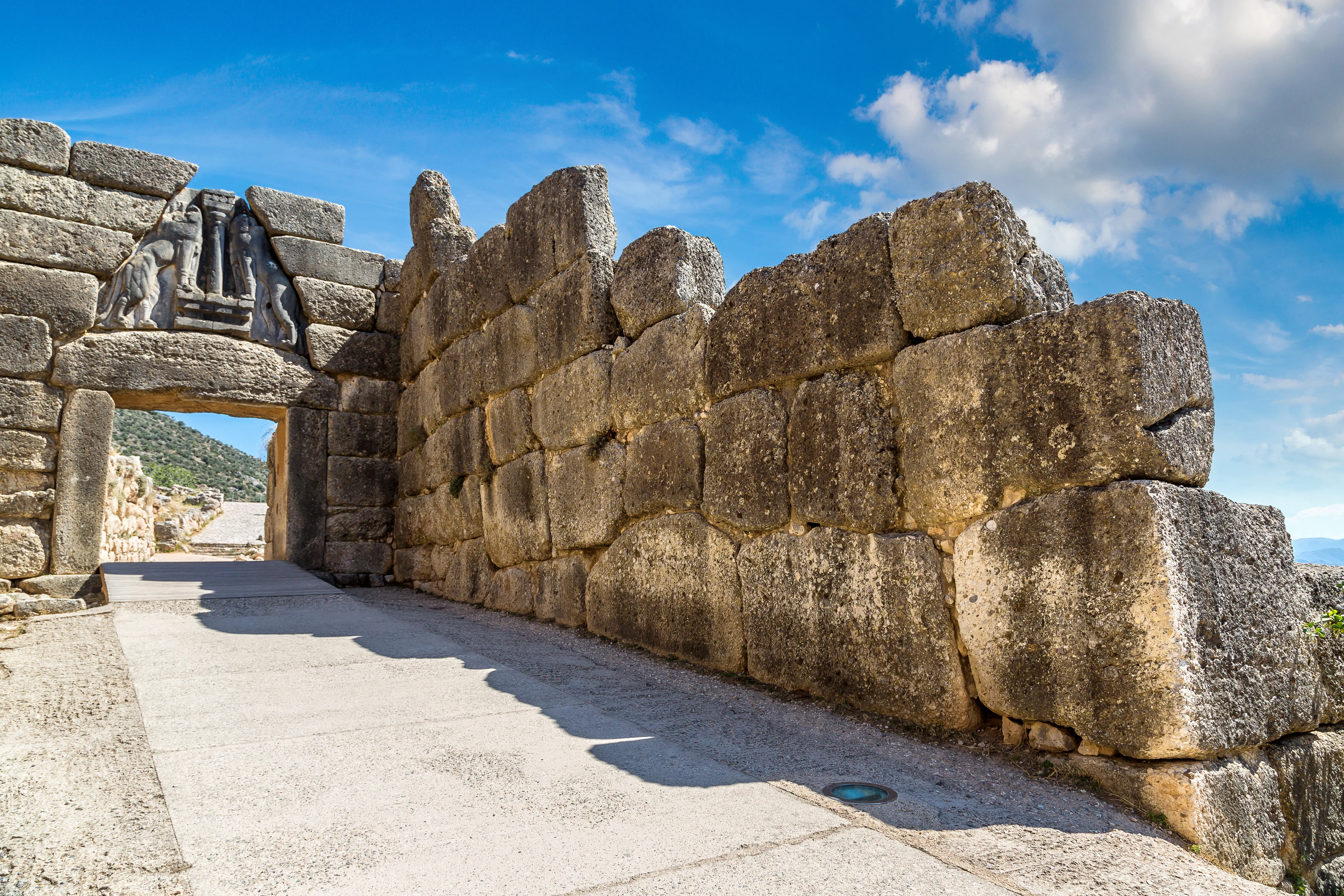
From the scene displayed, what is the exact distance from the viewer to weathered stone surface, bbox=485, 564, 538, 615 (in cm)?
582

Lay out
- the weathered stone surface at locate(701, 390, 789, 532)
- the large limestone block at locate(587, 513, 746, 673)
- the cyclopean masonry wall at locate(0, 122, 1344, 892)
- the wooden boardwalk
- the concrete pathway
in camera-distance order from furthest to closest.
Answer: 1. the wooden boardwalk
2. the large limestone block at locate(587, 513, 746, 673)
3. the weathered stone surface at locate(701, 390, 789, 532)
4. the cyclopean masonry wall at locate(0, 122, 1344, 892)
5. the concrete pathway

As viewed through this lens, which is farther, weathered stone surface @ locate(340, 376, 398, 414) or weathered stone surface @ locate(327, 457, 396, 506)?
weathered stone surface @ locate(340, 376, 398, 414)

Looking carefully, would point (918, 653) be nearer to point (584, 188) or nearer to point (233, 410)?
point (584, 188)

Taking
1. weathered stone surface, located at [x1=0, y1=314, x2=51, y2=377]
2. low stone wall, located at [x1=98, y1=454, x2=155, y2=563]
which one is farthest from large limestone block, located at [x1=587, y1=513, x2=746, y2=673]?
low stone wall, located at [x1=98, y1=454, x2=155, y2=563]

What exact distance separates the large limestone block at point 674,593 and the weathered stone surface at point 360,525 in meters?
3.83

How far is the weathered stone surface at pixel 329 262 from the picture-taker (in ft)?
25.6

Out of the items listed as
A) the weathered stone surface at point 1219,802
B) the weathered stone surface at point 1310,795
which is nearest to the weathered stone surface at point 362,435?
the weathered stone surface at point 1219,802

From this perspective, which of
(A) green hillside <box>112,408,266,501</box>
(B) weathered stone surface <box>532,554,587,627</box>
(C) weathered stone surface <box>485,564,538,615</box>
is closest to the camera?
(B) weathered stone surface <box>532,554,587,627</box>

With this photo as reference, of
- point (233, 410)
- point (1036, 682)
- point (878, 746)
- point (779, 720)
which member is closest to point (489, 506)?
point (233, 410)

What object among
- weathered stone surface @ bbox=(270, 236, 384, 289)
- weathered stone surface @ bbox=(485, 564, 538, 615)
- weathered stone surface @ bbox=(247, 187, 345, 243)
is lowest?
weathered stone surface @ bbox=(485, 564, 538, 615)

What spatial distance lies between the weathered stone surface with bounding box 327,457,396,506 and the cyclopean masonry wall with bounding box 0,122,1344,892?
0.34 metres

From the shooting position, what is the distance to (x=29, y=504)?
645cm

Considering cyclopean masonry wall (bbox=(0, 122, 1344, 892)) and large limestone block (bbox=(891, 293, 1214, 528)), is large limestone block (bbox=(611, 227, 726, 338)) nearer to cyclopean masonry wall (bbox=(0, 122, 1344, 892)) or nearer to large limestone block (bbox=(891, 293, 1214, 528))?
cyclopean masonry wall (bbox=(0, 122, 1344, 892))

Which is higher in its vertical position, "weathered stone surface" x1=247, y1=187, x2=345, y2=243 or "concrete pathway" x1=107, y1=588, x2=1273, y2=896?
"weathered stone surface" x1=247, y1=187, x2=345, y2=243
